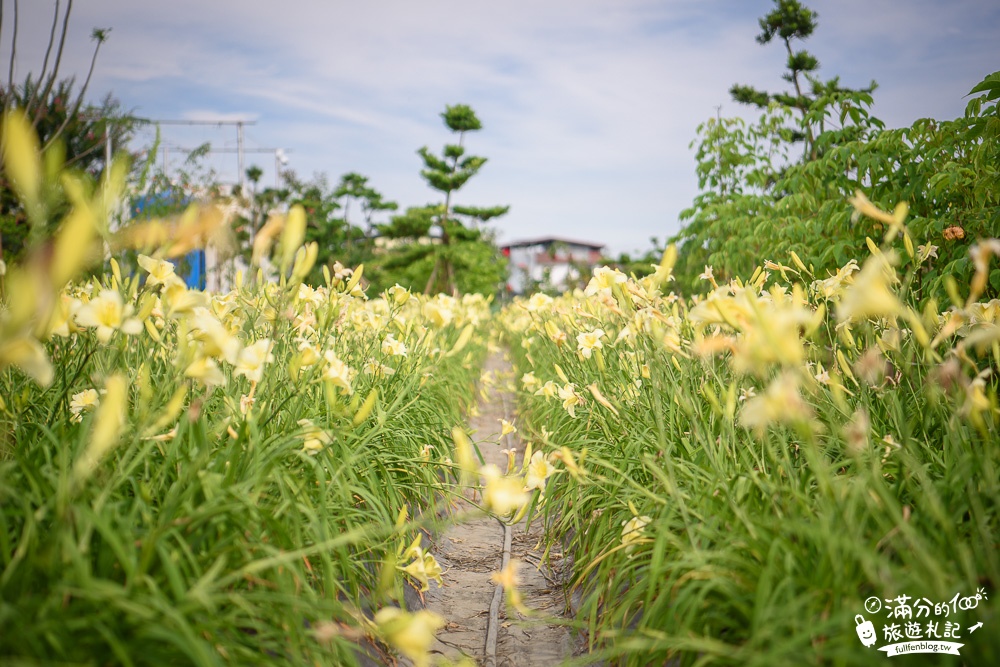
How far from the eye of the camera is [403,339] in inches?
119

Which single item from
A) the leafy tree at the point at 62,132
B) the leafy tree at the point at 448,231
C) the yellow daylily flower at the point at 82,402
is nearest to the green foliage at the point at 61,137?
the leafy tree at the point at 62,132

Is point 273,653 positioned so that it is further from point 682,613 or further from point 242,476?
point 682,613

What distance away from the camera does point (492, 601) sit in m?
2.15

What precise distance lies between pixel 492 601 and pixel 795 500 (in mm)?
1169

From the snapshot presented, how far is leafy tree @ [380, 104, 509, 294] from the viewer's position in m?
17.4

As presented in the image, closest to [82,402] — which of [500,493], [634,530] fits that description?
[500,493]

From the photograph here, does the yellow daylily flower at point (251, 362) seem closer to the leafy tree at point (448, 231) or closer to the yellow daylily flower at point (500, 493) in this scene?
the yellow daylily flower at point (500, 493)

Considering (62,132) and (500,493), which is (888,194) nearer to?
(500,493)

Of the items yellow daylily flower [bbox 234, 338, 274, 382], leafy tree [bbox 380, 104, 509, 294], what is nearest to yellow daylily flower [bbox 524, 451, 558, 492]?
yellow daylily flower [bbox 234, 338, 274, 382]

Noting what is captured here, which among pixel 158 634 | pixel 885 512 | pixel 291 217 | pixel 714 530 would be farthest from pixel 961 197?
pixel 158 634

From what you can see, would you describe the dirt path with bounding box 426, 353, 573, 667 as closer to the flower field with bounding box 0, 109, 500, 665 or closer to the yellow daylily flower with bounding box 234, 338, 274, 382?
the flower field with bounding box 0, 109, 500, 665

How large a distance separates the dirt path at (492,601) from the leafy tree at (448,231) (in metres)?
14.8

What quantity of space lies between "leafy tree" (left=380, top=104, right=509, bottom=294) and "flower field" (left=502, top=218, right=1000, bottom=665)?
50.8 feet

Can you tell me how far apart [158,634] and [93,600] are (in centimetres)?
15
